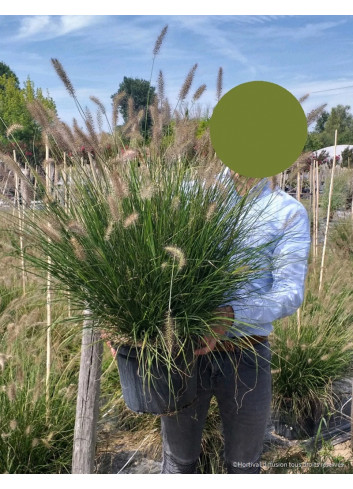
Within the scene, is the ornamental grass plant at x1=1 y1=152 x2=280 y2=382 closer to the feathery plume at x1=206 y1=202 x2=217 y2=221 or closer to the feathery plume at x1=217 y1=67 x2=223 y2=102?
the feathery plume at x1=206 y1=202 x2=217 y2=221

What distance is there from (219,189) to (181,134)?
189 millimetres

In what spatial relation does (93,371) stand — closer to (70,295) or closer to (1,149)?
(70,295)

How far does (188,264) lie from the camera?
122cm

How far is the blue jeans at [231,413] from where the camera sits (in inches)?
64.5

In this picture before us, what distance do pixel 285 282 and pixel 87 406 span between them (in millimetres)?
817

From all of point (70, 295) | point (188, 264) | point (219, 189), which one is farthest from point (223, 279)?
point (70, 295)

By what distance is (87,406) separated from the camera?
1.71 meters

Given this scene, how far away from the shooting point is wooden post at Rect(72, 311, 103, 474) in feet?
5.39

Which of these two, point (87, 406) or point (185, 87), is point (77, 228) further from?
point (87, 406)

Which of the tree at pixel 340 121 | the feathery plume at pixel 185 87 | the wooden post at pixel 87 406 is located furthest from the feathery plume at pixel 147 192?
the tree at pixel 340 121

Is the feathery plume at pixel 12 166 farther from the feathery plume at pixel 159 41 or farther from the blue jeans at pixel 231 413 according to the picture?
the blue jeans at pixel 231 413

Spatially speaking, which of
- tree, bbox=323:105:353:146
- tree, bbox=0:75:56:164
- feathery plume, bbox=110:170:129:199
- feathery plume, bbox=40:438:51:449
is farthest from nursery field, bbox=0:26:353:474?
tree, bbox=323:105:353:146

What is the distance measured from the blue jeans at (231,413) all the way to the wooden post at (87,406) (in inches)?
10.1
